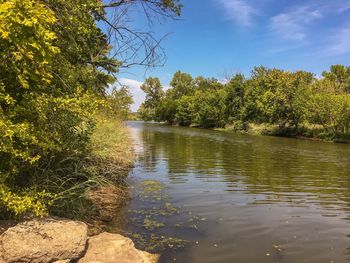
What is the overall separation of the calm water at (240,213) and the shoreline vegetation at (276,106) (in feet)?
97.6

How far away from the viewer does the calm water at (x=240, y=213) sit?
9.01 m

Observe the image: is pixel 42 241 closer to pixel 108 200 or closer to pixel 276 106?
pixel 108 200

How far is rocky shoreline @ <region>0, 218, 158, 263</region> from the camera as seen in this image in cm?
616

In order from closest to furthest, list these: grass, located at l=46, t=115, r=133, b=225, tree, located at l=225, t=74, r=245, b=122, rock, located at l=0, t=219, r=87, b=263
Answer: rock, located at l=0, t=219, r=87, b=263
grass, located at l=46, t=115, r=133, b=225
tree, located at l=225, t=74, r=245, b=122

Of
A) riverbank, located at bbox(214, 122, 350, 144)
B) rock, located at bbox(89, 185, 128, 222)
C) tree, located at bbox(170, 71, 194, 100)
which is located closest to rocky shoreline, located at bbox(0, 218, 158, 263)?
rock, located at bbox(89, 185, 128, 222)

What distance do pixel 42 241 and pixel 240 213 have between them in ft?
23.7

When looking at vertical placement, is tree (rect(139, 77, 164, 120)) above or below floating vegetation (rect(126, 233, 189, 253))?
above

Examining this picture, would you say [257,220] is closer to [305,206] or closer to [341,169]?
[305,206]

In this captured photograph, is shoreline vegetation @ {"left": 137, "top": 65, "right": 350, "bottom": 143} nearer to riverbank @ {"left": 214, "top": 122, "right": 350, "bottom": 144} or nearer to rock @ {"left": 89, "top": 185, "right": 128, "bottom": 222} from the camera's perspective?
riverbank @ {"left": 214, "top": 122, "right": 350, "bottom": 144}

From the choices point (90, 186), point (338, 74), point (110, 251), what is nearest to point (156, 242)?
point (90, 186)

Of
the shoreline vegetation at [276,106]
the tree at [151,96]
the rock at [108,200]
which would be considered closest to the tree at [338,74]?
the shoreline vegetation at [276,106]

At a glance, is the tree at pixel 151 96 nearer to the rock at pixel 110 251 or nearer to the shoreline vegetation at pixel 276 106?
the shoreline vegetation at pixel 276 106

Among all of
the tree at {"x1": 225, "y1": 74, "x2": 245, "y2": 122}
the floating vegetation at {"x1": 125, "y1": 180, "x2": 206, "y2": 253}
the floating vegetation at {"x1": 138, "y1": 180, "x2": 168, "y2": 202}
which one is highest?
the tree at {"x1": 225, "y1": 74, "x2": 245, "y2": 122}

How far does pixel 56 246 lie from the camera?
21.1 ft
